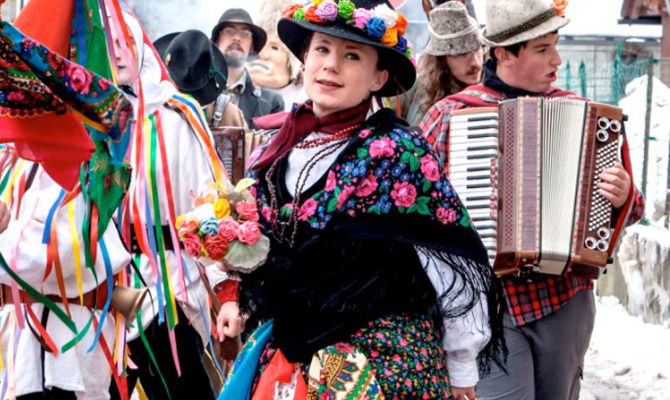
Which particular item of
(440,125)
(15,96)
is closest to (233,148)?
(440,125)

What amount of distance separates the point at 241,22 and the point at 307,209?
750 cm

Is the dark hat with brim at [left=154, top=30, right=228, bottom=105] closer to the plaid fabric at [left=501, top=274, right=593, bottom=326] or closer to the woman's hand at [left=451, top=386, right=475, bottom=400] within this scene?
the plaid fabric at [left=501, top=274, right=593, bottom=326]

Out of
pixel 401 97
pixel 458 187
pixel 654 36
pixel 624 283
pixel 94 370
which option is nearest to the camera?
pixel 94 370

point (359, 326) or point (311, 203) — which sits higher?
point (311, 203)

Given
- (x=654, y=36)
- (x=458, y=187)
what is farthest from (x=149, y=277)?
(x=654, y=36)

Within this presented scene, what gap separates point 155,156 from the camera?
211 inches

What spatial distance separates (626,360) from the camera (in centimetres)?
965

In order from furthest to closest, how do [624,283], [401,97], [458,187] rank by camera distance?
[624,283] → [401,97] → [458,187]

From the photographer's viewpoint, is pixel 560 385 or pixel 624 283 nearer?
pixel 560 385

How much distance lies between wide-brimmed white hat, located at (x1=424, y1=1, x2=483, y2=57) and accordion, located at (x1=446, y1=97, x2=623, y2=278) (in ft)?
4.47

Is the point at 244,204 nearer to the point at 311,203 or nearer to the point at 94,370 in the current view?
the point at 311,203

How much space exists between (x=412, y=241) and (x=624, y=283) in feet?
27.0

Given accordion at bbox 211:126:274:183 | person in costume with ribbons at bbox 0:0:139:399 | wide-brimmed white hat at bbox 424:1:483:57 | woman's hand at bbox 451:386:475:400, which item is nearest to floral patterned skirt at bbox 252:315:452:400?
woman's hand at bbox 451:386:475:400

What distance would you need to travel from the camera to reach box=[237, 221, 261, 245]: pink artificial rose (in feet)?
12.3
